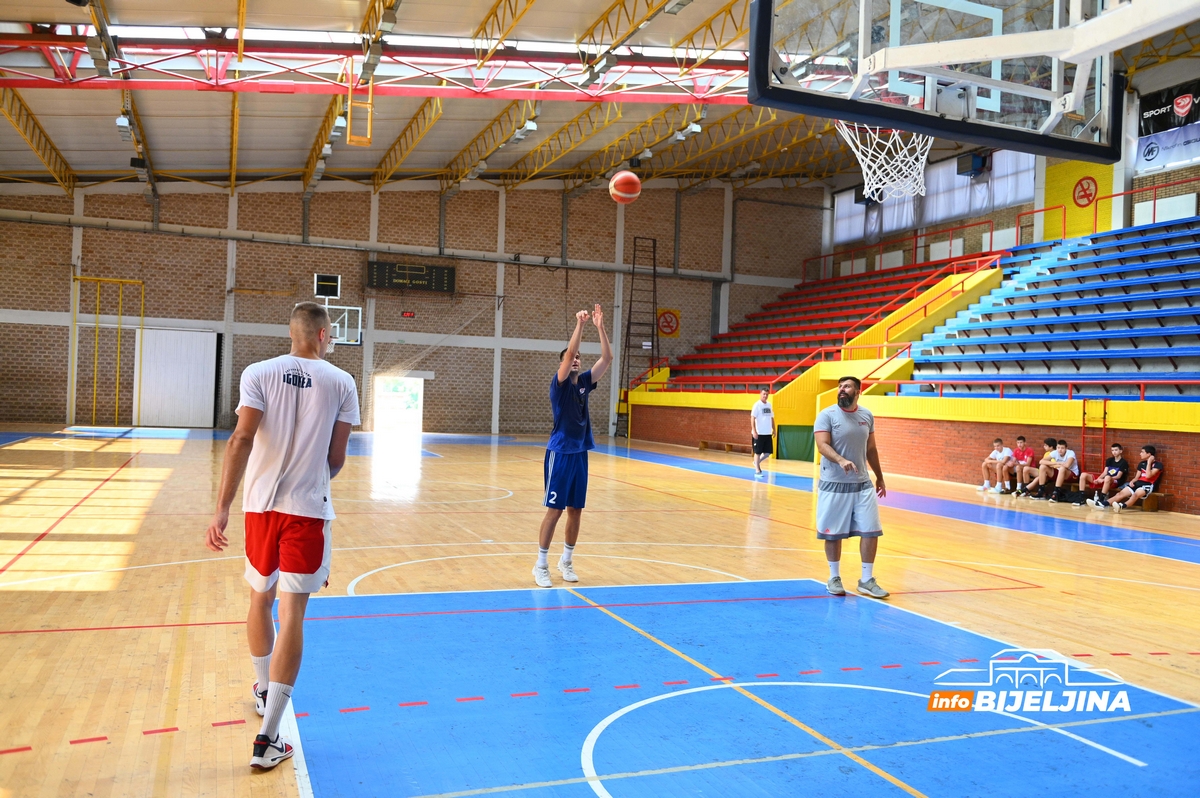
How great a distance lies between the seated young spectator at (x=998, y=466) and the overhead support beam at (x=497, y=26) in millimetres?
10383

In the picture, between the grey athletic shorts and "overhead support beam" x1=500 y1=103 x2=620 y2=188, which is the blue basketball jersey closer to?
the grey athletic shorts

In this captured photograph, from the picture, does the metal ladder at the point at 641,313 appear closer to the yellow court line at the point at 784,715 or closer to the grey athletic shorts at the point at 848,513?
the grey athletic shorts at the point at 848,513

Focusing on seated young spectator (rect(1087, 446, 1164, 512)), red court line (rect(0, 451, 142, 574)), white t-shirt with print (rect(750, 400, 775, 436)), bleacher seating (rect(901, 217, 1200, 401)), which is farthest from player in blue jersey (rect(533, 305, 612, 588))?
white t-shirt with print (rect(750, 400, 775, 436))

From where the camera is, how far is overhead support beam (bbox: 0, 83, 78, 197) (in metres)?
16.9

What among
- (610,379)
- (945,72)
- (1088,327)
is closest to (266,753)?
(945,72)

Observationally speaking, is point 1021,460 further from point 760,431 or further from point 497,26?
point 497,26

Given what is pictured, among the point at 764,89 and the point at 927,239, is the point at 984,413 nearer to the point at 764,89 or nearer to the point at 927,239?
the point at 764,89

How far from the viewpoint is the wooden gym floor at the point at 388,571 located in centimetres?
378

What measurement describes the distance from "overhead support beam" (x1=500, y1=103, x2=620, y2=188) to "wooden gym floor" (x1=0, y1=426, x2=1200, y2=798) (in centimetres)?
956

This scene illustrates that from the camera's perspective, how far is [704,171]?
28297mm

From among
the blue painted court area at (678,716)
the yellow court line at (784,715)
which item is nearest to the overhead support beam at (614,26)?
the yellow court line at (784,715)

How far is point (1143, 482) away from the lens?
12984 mm

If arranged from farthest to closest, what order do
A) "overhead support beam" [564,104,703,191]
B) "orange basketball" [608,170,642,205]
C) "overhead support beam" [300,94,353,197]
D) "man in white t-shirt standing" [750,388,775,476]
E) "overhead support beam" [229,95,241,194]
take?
"overhead support beam" [564,104,703,191] → "overhead support beam" [229,95,241,194] → "overhead support beam" [300,94,353,197] → "man in white t-shirt standing" [750,388,775,476] → "orange basketball" [608,170,642,205]

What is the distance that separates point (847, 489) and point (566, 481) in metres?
2.04
